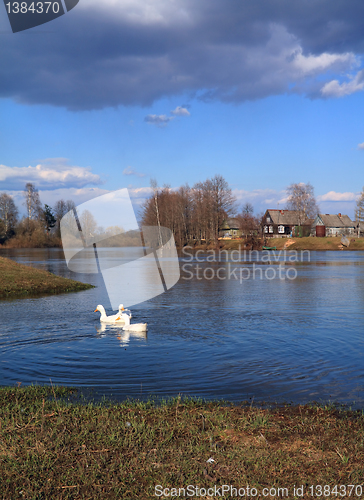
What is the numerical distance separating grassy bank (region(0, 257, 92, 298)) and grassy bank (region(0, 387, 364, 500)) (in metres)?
17.0

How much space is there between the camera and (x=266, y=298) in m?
20.7

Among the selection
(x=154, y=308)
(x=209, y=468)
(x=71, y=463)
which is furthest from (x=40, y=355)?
(x=154, y=308)

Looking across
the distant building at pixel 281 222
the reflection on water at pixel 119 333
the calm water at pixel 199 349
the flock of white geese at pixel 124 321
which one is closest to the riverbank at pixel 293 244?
the distant building at pixel 281 222

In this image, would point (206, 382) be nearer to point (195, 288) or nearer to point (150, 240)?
point (195, 288)

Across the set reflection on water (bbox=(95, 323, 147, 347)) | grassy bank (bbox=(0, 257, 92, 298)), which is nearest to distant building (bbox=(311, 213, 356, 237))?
grassy bank (bbox=(0, 257, 92, 298))

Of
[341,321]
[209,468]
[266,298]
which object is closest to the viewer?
[209,468]

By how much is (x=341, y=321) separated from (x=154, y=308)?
23.6ft

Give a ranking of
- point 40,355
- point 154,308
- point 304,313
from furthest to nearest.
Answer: point 154,308
point 304,313
point 40,355

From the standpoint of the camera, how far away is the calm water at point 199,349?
805 centimetres

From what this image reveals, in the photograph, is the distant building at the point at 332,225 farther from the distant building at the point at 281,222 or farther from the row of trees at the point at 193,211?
the row of trees at the point at 193,211

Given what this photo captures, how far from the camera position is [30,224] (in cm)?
12219

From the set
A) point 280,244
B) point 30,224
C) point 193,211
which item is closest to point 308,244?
point 280,244

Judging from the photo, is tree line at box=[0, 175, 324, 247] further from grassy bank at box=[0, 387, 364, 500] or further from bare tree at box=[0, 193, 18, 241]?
grassy bank at box=[0, 387, 364, 500]

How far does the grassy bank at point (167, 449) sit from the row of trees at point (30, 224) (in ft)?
370
